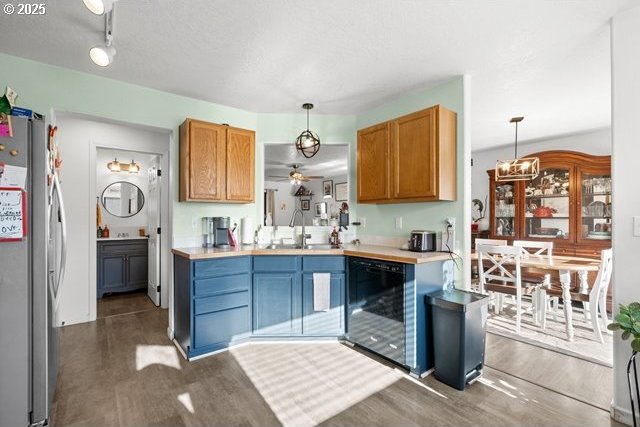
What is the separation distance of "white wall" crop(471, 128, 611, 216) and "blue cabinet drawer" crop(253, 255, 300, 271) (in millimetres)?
4344

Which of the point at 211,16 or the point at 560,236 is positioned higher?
the point at 211,16

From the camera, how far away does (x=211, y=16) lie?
1.97 m

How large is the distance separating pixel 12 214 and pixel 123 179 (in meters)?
3.98

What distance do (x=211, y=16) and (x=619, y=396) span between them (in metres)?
3.46

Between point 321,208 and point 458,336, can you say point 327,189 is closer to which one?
point 321,208

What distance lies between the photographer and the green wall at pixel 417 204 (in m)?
2.78

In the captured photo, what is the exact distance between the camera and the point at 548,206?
476cm

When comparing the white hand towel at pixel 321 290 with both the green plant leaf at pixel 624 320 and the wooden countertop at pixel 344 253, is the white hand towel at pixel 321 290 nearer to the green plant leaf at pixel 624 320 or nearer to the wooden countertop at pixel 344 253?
the wooden countertop at pixel 344 253

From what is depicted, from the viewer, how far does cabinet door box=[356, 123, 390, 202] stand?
3.09 metres

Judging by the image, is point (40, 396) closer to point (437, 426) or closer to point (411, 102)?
point (437, 426)

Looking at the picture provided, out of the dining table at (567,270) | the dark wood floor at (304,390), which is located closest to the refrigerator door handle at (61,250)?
the dark wood floor at (304,390)

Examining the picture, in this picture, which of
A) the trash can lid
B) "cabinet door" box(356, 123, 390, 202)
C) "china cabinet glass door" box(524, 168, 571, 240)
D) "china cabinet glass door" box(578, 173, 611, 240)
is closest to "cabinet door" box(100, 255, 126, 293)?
"cabinet door" box(356, 123, 390, 202)

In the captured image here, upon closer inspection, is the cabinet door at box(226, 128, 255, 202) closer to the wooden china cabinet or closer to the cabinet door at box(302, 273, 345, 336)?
the cabinet door at box(302, 273, 345, 336)

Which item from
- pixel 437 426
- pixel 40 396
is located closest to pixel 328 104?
pixel 437 426
